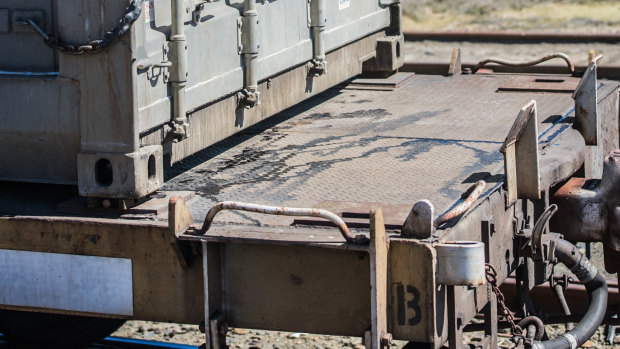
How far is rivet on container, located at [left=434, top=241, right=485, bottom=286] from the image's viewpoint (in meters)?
3.99

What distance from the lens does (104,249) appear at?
14.4ft

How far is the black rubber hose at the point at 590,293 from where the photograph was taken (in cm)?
513

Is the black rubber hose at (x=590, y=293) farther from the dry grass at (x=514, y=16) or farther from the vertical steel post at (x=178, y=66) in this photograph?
the dry grass at (x=514, y=16)

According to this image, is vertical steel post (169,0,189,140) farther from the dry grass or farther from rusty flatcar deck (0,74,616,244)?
the dry grass

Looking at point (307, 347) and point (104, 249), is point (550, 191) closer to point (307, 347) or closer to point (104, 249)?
point (307, 347)

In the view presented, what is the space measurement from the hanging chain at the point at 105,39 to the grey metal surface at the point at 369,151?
801mm

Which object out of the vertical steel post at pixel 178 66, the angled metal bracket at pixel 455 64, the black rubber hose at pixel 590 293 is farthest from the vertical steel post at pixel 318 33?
the angled metal bracket at pixel 455 64

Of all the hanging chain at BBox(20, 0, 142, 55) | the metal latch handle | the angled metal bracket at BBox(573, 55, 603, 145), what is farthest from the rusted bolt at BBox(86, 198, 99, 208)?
the angled metal bracket at BBox(573, 55, 603, 145)

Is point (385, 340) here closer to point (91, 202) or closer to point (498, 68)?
point (91, 202)

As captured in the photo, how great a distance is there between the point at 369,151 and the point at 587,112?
126 centimetres

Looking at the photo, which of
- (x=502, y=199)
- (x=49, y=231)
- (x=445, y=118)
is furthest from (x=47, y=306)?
(x=445, y=118)

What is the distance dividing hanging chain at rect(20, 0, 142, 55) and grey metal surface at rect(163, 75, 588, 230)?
801mm

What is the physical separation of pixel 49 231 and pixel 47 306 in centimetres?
30

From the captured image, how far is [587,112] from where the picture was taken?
20.1ft
